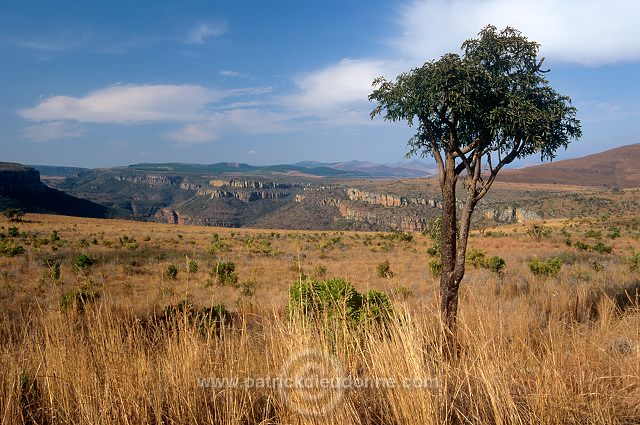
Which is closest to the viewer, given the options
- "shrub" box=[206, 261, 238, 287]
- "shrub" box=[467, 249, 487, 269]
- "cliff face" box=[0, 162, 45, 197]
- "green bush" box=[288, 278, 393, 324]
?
"green bush" box=[288, 278, 393, 324]

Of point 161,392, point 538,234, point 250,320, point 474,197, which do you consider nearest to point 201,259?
point 250,320

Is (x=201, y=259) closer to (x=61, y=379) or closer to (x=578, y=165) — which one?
(x=61, y=379)

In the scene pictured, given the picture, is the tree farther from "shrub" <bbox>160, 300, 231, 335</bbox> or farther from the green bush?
"shrub" <bbox>160, 300, 231, 335</bbox>

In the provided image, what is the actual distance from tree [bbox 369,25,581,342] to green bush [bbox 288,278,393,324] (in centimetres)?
117

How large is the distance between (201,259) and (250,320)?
1506 cm

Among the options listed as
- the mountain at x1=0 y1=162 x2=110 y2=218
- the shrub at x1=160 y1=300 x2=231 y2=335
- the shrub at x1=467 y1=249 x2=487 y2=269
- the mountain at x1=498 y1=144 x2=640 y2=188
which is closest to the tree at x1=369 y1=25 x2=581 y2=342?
the shrub at x1=160 y1=300 x2=231 y2=335

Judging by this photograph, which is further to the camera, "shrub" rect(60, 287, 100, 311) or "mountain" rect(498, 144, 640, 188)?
"mountain" rect(498, 144, 640, 188)

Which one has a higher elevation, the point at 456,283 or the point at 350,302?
the point at 456,283

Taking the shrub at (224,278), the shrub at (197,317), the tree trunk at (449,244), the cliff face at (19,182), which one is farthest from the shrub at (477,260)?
the cliff face at (19,182)

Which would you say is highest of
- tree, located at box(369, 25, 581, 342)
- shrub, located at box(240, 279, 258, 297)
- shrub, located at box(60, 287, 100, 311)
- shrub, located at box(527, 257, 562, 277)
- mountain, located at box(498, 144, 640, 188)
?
mountain, located at box(498, 144, 640, 188)

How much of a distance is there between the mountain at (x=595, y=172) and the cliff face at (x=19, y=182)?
162 m

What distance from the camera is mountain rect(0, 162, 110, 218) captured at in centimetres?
9044

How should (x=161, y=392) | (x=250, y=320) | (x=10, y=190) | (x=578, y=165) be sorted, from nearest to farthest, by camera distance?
(x=161, y=392) → (x=250, y=320) → (x=10, y=190) → (x=578, y=165)

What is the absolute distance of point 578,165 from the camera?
7293 inches
